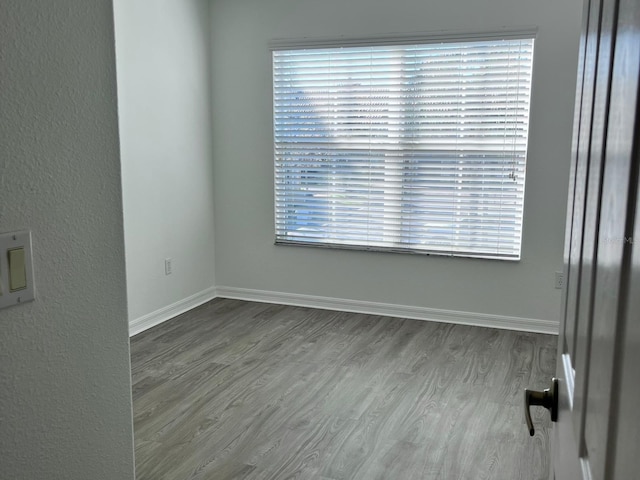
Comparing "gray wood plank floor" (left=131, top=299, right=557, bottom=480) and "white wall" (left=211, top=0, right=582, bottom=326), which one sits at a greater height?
"white wall" (left=211, top=0, right=582, bottom=326)

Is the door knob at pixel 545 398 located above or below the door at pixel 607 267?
below

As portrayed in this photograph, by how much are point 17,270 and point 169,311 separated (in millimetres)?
3558

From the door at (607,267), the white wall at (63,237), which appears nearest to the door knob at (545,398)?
the door at (607,267)

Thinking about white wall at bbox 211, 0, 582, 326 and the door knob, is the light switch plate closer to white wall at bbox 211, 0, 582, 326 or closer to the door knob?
the door knob

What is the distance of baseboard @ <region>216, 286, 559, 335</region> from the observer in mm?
4215

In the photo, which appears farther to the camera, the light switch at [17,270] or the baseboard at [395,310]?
the baseboard at [395,310]

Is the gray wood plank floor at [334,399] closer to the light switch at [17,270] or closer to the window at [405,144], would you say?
the window at [405,144]

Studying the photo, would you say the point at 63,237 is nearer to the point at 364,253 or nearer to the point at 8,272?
the point at 8,272

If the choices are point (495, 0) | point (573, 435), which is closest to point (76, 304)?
point (573, 435)

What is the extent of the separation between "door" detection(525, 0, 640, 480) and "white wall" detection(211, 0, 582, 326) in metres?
3.30

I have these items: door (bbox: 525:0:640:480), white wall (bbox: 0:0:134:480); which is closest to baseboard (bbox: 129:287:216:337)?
white wall (bbox: 0:0:134:480)

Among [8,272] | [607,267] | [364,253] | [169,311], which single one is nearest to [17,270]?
[8,272]

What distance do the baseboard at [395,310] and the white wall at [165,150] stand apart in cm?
38

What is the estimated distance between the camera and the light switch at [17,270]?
97cm
